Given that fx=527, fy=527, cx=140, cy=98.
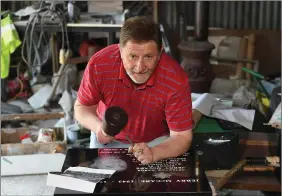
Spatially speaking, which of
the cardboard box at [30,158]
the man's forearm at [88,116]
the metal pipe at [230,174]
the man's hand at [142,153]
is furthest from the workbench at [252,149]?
the cardboard box at [30,158]

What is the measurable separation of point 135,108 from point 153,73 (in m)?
0.22

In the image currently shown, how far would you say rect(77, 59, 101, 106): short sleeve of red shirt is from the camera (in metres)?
2.43

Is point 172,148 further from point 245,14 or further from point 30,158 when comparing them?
point 245,14

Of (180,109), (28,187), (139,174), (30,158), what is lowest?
(28,187)

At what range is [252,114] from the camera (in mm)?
3336

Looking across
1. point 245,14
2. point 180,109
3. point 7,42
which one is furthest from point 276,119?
point 7,42

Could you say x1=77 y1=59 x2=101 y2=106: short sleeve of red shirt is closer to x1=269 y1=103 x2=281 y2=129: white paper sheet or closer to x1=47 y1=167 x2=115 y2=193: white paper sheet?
x1=47 y1=167 x2=115 y2=193: white paper sheet

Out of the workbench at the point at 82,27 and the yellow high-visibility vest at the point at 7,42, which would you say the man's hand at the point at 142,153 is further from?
the yellow high-visibility vest at the point at 7,42

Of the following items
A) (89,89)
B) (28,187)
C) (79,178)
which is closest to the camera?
(79,178)

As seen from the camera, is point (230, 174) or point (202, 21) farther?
point (202, 21)

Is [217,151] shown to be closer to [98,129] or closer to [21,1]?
[98,129]

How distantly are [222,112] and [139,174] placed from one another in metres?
1.48

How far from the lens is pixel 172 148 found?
7.06ft

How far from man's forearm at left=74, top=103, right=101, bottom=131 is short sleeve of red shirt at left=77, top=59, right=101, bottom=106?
3 cm
